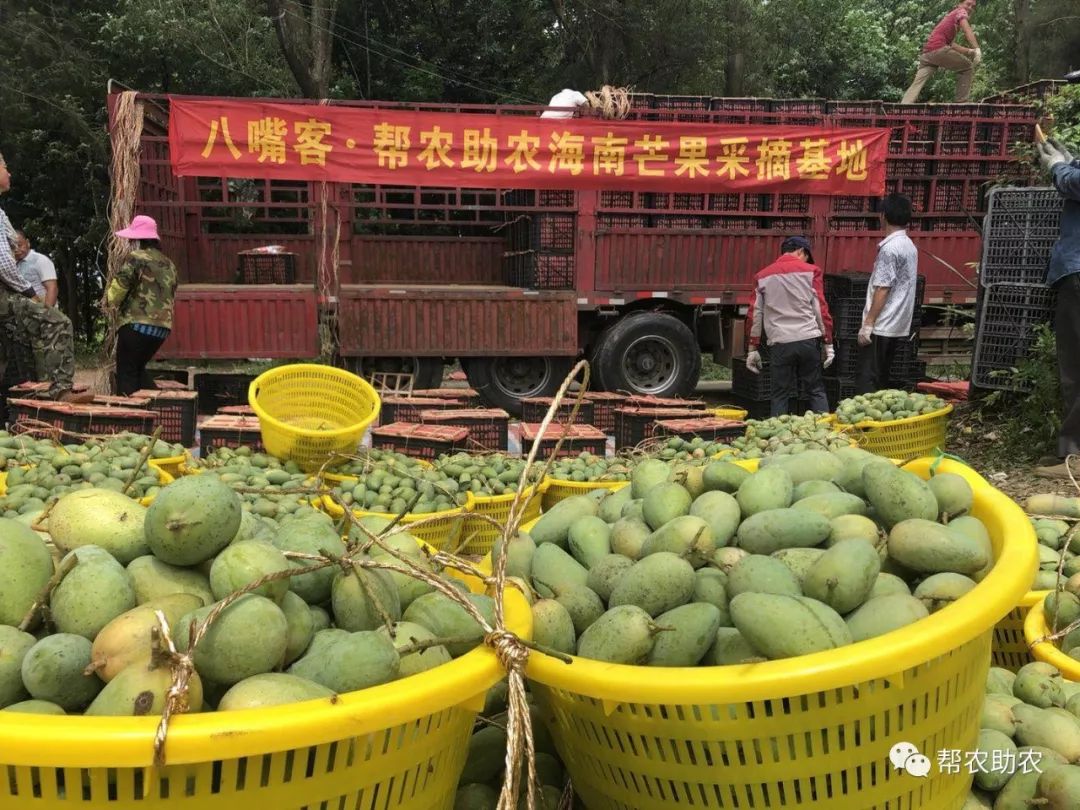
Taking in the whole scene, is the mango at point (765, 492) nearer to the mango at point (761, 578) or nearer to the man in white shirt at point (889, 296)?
the mango at point (761, 578)

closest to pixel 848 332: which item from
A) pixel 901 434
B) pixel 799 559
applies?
pixel 901 434

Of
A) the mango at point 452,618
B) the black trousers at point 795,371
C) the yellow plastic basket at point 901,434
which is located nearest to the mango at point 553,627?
the mango at point 452,618

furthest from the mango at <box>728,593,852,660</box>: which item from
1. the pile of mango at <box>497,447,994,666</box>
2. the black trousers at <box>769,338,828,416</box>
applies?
the black trousers at <box>769,338,828,416</box>

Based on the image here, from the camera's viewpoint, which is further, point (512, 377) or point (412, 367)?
point (512, 377)

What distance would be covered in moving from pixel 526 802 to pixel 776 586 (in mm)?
635

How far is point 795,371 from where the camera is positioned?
694 centimetres

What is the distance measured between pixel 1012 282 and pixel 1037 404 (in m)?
1.06

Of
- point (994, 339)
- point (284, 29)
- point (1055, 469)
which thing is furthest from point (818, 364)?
point (284, 29)

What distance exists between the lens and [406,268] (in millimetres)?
10680

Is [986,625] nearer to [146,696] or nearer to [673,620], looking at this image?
[673,620]

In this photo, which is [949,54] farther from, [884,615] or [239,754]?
[239,754]

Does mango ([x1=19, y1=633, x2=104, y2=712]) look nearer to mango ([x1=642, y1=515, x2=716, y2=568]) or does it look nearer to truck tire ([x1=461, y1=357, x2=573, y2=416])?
mango ([x1=642, y1=515, x2=716, y2=568])

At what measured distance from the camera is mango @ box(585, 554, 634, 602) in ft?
6.09

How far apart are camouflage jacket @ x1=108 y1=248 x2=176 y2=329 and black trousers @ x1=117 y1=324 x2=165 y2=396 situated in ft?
0.39
